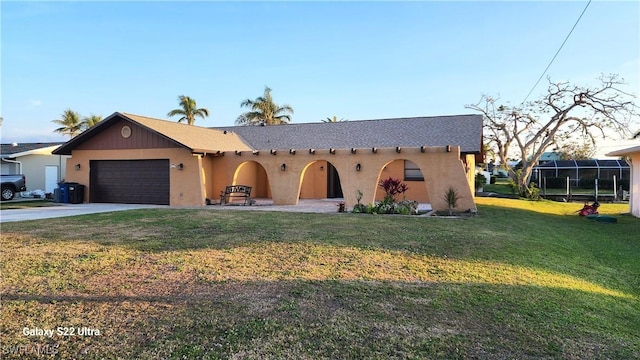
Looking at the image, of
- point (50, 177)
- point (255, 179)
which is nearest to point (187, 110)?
point (50, 177)

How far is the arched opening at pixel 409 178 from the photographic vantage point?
63.7 ft

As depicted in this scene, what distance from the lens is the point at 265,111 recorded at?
40.5 m

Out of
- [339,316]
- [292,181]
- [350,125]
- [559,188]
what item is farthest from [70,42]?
[559,188]

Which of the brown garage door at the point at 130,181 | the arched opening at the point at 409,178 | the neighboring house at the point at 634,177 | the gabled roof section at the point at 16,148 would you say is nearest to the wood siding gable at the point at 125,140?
the brown garage door at the point at 130,181

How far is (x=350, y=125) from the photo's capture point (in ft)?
74.4

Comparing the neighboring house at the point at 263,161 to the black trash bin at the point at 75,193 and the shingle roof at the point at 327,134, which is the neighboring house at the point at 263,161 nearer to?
the shingle roof at the point at 327,134

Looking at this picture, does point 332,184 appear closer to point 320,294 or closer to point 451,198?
point 451,198

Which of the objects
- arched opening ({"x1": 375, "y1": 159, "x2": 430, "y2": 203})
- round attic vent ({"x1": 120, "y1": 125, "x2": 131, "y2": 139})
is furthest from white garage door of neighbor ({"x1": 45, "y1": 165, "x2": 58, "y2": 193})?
arched opening ({"x1": 375, "y1": 159, "x2": 430, "y2": 203})

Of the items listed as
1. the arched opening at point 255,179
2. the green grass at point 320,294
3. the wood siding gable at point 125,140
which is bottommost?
the green grass at point 320,294

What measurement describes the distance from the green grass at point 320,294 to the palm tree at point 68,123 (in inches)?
1507

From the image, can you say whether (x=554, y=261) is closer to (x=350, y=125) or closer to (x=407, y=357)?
(x=407, y=357)

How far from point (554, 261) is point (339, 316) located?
189 inches

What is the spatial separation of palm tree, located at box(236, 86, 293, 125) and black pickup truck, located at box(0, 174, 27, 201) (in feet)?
75.3

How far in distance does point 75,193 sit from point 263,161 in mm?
8982
